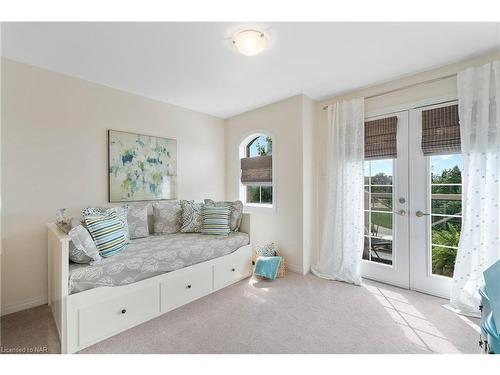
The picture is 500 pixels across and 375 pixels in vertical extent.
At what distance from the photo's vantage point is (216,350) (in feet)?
5.27

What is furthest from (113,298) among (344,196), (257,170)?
(344,196)

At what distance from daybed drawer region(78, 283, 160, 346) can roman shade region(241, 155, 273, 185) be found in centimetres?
211

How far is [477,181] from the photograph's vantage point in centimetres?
203

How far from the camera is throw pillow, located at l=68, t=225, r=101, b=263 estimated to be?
66.6 inches

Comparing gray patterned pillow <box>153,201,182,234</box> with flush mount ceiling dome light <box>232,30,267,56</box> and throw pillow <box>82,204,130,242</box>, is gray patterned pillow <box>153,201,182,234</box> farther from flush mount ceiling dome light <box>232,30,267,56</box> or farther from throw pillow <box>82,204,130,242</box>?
flush mount ceiling dome light <box>232,30,267,56</box>

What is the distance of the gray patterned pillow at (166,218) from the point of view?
293 centimetres

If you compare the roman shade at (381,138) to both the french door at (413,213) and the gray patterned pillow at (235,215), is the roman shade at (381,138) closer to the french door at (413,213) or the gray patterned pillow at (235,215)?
the french door at (413,213)

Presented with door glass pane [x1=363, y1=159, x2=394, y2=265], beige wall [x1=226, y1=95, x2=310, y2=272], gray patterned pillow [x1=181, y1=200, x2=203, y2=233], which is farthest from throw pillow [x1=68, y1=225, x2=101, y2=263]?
door glass pane [x1=363, y1=159, x2=394, y2=265]

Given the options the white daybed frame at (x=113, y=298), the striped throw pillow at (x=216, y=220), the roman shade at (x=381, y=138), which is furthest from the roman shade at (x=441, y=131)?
the white daybed frame at (x=113, y=298)

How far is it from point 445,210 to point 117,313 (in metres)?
3.22

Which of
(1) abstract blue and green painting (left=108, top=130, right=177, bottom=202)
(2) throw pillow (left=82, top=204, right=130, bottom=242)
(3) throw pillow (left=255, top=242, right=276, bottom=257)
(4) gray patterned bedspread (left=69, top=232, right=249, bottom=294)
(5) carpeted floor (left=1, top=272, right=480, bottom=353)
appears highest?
(1) abstract blue and green painting (left=108, top=130, right=177, bottom=202)

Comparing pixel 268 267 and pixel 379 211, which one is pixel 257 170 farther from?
pixel 379 211
